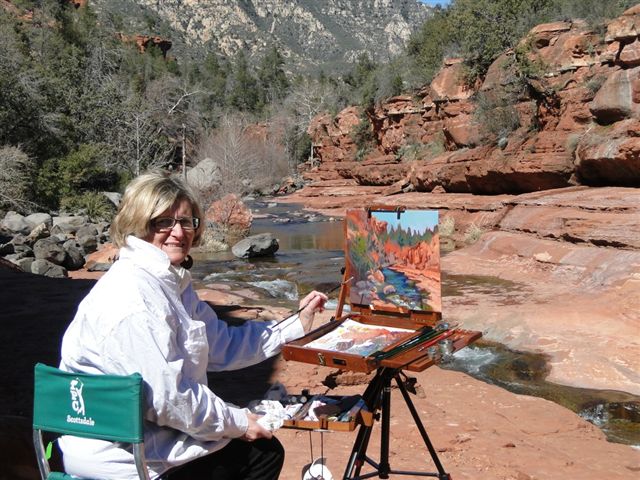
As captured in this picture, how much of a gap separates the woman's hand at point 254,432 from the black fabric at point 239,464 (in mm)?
38

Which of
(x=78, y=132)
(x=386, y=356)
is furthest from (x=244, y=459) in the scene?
(x=78, y=132)

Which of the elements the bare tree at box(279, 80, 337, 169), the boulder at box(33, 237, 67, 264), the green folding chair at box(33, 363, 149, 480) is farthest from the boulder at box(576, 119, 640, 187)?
the bare tree at box(279, 80, 337, 169)

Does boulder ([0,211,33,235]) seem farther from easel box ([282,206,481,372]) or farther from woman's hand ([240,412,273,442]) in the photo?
woman's hand ([240,412,273,442])

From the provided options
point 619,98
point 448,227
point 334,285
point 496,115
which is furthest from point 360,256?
point 496,115

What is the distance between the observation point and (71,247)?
56.0 feet

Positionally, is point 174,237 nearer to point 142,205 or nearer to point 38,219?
point 142,205

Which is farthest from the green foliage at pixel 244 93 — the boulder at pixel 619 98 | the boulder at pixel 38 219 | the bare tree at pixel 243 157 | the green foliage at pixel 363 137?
the boulder at pixel 619 98

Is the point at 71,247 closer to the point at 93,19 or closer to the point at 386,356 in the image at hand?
the point at 386,356

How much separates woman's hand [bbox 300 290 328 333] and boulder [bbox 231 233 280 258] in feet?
52.0

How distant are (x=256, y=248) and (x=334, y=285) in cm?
593

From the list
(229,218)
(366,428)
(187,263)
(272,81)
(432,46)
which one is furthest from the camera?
(272,81)

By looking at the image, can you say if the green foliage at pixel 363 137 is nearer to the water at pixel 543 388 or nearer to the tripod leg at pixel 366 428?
the water at pixel 543 388

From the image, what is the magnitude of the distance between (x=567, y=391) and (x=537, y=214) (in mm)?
9119

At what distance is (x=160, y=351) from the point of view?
75.5 inches
